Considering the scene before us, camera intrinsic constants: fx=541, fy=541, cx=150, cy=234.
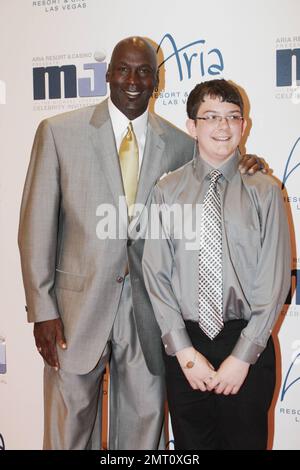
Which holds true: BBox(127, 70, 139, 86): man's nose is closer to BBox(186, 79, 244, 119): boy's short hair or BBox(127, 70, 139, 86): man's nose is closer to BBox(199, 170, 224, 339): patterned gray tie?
BBox(186, 79, 244, 119): boy's short hair

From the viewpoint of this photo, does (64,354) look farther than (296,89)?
No

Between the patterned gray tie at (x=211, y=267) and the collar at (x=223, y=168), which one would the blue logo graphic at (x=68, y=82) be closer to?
the collar at (x=223, y=168)

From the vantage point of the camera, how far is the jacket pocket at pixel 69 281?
1935 millimetres

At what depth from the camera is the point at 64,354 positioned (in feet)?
6.39

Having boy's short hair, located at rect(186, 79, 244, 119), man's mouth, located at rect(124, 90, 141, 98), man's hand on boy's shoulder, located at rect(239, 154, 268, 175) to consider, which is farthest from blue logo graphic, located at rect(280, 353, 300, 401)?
man's mouth, located at rect(124, 90, 141, 98)

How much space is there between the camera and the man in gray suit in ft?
6.25

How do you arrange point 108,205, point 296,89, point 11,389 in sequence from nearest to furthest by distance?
1. point 108,205
2. point 296,89
3. point 11,389

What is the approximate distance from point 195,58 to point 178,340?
4.46ft

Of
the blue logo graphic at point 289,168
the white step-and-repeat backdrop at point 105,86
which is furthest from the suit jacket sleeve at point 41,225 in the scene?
the blue logo graphic at point 289,168

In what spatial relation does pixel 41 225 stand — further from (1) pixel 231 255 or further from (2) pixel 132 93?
(1) pixel 231 255

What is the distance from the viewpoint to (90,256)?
1.91 m

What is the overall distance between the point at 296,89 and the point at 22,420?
2117 millimetres
